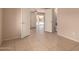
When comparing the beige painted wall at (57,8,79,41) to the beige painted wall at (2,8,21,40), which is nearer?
the beige painted wall at (2,8,21,40)

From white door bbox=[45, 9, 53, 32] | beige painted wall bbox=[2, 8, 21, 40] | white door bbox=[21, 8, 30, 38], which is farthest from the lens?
white door bbox=[45, 9, 53, 32]

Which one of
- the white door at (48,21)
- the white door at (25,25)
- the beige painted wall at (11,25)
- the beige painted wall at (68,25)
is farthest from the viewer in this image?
Result: the white door at (48,21)

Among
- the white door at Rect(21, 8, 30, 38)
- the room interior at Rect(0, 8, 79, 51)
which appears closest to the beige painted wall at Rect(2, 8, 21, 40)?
the room interior at Rect(0, 8, 79, 51)

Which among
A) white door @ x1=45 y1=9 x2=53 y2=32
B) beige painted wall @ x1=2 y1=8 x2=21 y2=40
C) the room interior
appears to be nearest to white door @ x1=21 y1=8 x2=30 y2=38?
the room interior

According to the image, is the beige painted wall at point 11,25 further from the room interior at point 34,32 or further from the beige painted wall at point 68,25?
the beige painted wall at point 68,25

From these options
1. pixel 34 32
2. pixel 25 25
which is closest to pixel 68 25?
pixel 34 32

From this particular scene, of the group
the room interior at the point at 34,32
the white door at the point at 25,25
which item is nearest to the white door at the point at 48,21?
the room interior at the point at 34,32

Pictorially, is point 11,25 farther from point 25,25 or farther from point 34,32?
point 34,32

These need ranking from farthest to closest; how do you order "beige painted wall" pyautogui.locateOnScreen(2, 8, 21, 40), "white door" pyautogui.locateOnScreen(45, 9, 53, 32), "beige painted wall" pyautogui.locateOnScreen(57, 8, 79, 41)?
"white door" pyautogui.locateOnScreen(45, 9, 53, 32), "beige painted wall" pyautogui.locateOnScreen(57, 8, 79, 41), "beige painted wall" pyautogui.locateOnScreen(2, 8, 21, 40)

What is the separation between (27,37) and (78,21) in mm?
1557

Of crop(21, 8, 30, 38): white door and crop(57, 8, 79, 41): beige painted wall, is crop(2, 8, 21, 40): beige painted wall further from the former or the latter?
crop(57, 8, 79, 41): beige painted wall

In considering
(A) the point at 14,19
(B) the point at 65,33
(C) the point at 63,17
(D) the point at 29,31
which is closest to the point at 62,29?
(B) the point at 65,33

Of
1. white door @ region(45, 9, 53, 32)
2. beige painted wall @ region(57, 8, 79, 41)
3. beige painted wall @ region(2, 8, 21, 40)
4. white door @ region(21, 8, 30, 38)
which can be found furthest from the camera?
white door @ region(45, 9, 53, 32)
